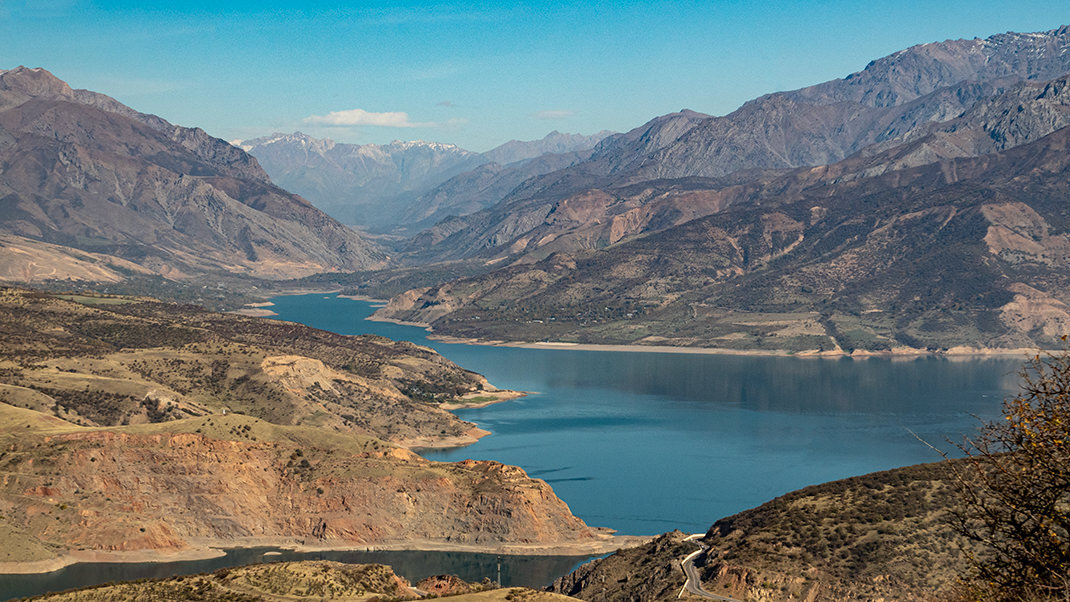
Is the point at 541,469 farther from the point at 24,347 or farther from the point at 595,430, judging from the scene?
the point at 24,347

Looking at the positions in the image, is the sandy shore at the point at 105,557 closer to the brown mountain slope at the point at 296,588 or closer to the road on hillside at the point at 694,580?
the brown mountain slope at the point at 296,588

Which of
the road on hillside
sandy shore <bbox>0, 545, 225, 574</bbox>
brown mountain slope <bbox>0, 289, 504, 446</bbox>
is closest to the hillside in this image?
the road on hillside

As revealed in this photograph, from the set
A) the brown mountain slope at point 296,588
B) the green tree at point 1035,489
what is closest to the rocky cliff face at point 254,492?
the brown mountain slope at point 296,588

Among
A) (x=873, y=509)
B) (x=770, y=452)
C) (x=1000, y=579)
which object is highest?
(x=1000, y=579)

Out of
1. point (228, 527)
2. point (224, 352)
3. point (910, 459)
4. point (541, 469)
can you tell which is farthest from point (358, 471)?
point (910, 459)

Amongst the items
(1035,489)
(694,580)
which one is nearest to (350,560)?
(694,580)

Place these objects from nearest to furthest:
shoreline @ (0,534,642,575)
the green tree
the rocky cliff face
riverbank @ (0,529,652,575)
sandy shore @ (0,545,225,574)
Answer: the green tree < sandy shore @ (0,545,225,574) < shoreline @ (0,534,642,575) < riverbank @ (0,529,652,575) < the rocky cliff face

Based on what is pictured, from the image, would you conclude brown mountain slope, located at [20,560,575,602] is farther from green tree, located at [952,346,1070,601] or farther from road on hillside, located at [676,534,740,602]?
green tree, located at [952,346,1070,601]
